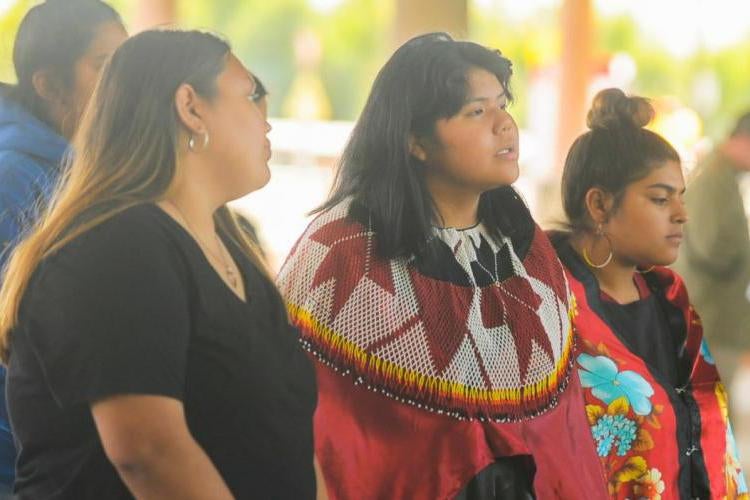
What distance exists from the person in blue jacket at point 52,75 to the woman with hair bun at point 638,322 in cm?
98

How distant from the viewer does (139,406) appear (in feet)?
4.11

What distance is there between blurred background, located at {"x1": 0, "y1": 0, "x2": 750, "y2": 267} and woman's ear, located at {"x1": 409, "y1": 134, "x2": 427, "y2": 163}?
6.34 m

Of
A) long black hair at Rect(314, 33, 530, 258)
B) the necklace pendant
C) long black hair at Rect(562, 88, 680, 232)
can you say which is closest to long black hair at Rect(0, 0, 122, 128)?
long black hair at Rect(314, 33, 530, 258)

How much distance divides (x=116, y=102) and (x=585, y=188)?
50.1 inches

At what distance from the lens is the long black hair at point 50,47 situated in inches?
78.7

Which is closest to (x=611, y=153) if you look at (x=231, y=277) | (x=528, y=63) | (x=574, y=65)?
(x=231, y=277)

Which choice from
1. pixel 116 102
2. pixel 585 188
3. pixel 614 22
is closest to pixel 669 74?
pixel 614 22

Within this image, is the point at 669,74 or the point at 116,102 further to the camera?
the point at 669,74

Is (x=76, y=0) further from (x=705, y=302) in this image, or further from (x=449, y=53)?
(x=705, y=302)

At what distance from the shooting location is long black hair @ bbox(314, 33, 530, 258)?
6.63ft

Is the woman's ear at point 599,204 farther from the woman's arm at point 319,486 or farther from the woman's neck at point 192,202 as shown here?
the woman's neck at point 192,202

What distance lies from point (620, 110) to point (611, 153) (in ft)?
0.32

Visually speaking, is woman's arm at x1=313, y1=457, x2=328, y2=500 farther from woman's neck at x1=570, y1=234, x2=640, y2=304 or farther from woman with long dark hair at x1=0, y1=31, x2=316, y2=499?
woman's neck at x1=570, y1=234, x2=640, y2=304

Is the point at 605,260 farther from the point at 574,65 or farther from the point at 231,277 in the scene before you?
the point at 574,65
